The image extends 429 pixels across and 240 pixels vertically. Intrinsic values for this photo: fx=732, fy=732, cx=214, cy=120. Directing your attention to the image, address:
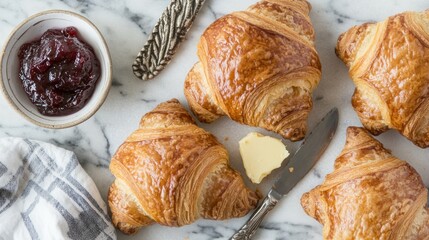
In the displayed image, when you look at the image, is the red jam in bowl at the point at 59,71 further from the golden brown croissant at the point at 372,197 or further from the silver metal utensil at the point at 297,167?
the golden brown croissant at the point at 372,197

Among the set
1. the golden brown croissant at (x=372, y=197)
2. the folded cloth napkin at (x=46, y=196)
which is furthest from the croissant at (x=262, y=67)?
the folded cloth napkin at (x=46, y=196)

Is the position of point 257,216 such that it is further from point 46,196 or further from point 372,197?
point 46,196

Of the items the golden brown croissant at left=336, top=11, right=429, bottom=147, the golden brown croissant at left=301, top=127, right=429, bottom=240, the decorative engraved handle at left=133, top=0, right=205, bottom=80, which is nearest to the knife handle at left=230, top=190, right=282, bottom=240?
the golden brown croissant at left=301, top=127, right=429, bottom=240

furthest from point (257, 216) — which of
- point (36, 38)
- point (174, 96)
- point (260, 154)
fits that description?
point (36, 38)

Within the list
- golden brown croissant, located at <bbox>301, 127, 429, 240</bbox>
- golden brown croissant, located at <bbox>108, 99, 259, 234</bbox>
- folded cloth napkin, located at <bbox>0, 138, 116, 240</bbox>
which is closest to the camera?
golden brown croissant, located at <bbox>301, 127, 429, 240</bbox>

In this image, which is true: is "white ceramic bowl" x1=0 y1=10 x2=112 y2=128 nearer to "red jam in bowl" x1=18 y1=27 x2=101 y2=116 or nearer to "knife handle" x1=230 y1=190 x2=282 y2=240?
"red jam in bowl" x1=18 y1=27 x2=101 y2=116

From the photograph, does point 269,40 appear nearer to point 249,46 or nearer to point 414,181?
point 249,46

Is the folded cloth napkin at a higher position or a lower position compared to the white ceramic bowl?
lower
